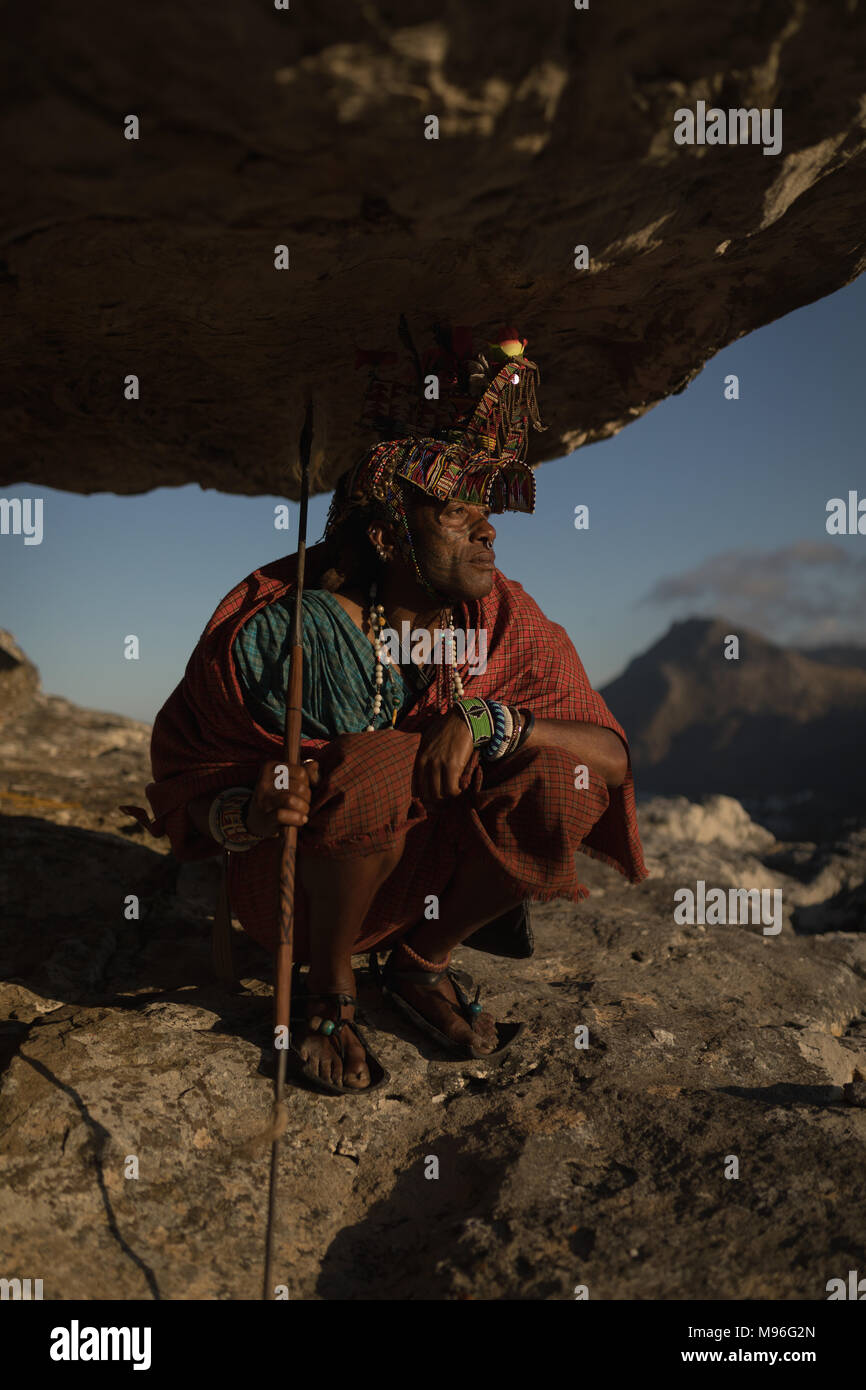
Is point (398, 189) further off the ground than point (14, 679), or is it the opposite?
point (398, 189)

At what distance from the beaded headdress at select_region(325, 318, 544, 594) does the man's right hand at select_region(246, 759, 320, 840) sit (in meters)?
0.78

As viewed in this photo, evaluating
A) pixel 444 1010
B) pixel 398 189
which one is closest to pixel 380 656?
pixel 444 1010

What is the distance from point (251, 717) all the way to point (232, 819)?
311 millimetres

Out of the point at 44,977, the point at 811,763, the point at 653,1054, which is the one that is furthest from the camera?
the point at 811,763

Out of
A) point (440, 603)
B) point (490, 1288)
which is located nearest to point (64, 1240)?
point (490, 1288)

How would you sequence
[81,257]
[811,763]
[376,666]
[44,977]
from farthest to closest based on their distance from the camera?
[811,763] → [44,977] → [376,666] → [81,257]

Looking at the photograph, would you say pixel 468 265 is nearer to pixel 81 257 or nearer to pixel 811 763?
pixel 81 257

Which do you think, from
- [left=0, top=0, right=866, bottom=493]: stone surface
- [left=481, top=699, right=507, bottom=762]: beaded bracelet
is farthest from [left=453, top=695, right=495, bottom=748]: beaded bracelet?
[left=0, top=0, right=866, bottom=493]: stone surface

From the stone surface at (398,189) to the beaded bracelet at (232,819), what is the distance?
52.5 inches

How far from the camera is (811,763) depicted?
14.0 meters

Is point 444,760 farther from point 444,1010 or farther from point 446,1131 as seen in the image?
point 446,1131

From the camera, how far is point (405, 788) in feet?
8.96

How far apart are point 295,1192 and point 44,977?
1.39 m

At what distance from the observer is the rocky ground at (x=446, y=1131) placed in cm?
204
